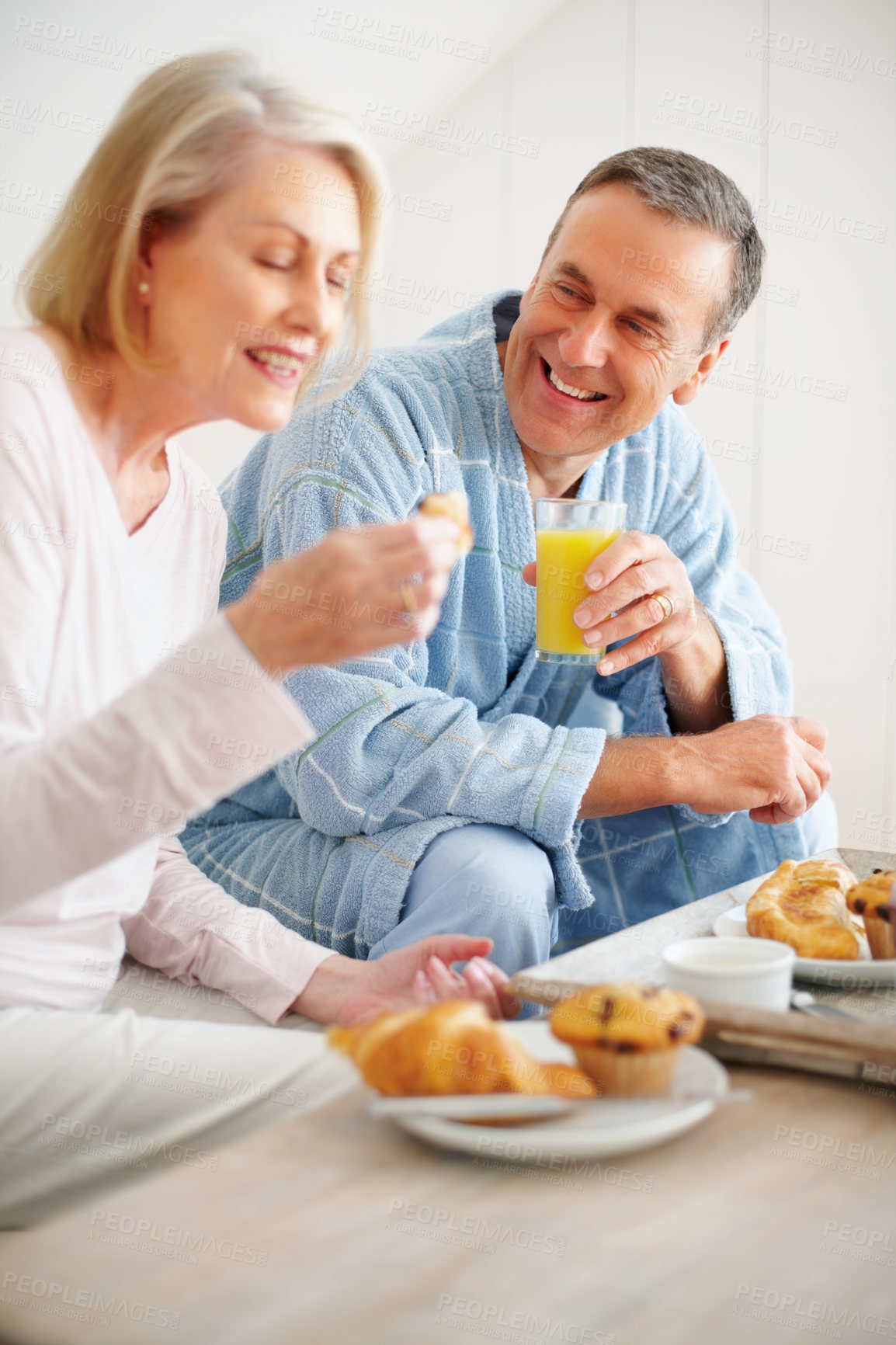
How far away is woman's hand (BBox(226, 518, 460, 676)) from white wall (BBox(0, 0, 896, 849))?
10.4ft

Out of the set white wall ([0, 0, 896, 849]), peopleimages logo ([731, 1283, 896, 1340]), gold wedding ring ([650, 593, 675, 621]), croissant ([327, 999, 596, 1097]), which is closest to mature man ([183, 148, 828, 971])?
gold wedding ring ([650, 593, 675, 621])

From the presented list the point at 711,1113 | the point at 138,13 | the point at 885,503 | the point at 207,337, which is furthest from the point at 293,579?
the point at 885,503

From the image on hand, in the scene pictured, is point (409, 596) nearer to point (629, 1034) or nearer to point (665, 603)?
point (629, 1034)

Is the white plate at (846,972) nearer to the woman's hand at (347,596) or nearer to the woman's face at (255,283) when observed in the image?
the woman's hand at (347,596)

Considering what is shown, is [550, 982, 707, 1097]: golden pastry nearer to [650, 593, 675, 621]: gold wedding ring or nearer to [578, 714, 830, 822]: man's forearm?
[578, 714, 830, 822]: man's forearm

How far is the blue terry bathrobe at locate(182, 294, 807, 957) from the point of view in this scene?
1477 mm

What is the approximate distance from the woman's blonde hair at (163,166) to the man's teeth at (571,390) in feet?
2.28

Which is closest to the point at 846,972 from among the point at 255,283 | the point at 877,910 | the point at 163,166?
the point at 877,910

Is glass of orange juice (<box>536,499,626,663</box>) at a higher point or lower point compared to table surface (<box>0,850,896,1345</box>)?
higher

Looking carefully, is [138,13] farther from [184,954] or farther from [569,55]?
[184,954]

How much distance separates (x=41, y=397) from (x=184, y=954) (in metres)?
0.59

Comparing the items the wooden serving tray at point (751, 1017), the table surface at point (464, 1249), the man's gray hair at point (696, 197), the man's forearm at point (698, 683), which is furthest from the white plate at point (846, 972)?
the man's gray hair at point (696, 197)

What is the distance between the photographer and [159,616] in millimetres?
1209

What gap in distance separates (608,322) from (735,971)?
107cm
